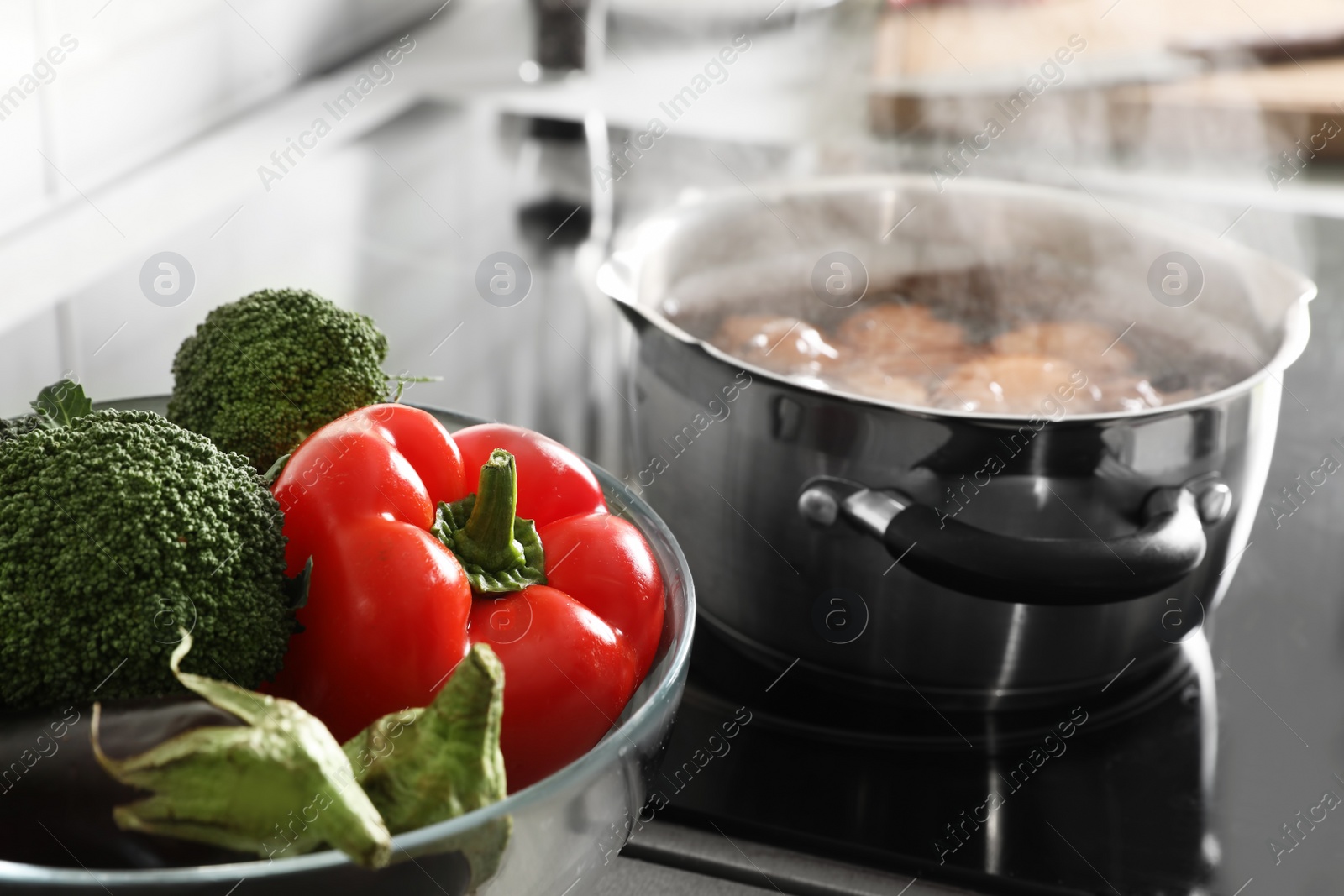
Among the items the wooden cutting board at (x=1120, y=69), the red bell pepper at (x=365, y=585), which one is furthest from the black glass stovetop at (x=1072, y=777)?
the wooden cutting board at (x=1120, y=69)

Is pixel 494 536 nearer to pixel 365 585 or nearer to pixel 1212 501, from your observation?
pixel 365 585

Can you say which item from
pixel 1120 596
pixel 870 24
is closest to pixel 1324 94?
pixel 870 24

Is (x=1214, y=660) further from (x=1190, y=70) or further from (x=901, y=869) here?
(x=1190, y=70)

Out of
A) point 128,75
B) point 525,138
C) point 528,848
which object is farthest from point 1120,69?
point 528,848

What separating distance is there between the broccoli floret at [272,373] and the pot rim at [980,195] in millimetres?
158

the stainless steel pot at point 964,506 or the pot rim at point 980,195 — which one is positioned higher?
the pot rim at point 980,195

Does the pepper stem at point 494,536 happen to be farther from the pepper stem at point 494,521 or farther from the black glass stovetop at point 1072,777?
the black glass stovetop at point 1072,777

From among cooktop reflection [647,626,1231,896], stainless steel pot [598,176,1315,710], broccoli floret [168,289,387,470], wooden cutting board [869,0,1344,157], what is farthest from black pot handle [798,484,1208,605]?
wooden cutting board [869,0,1344,157]

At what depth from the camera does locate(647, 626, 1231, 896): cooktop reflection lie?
0.58 m

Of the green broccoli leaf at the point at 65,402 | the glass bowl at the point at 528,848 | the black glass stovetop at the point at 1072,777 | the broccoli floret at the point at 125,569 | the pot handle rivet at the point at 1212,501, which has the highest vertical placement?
the green broccoli leaf at the point at 65,402

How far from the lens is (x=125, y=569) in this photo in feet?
1.26

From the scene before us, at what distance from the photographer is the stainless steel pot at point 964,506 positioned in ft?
1.84

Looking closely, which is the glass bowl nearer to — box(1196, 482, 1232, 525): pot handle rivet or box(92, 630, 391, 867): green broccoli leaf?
box(92, 630, 391, 867): green broccoli leaf

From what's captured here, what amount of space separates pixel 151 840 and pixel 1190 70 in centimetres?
173
